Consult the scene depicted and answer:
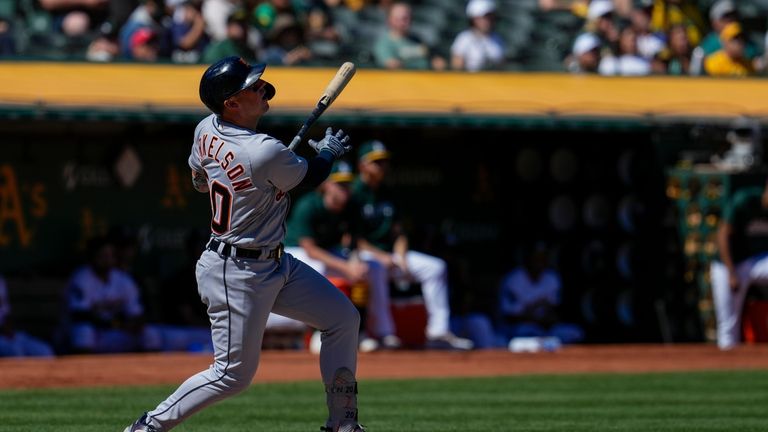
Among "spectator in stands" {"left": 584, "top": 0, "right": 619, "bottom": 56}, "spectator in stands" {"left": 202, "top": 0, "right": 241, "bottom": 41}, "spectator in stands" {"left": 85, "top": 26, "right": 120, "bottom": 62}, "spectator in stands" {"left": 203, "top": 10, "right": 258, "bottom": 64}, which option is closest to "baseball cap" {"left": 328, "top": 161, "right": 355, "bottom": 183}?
"spectator in stands" {"left": 203, "top": 10, "right": 258, "bottom": 64}

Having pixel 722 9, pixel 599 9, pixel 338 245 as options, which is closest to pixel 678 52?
pixel 722 9

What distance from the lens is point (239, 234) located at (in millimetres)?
5496

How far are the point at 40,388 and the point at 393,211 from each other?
4475 millimetres

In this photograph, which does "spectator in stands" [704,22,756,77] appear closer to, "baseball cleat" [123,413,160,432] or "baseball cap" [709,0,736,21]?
"baseball cap" [709,0,736,21]

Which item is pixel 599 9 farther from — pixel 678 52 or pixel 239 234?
pixel 239 234

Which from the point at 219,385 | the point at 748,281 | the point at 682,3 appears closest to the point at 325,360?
the point at 219,385

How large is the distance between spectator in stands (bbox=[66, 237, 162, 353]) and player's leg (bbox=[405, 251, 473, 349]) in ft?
7.42

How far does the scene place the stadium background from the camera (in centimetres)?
1100

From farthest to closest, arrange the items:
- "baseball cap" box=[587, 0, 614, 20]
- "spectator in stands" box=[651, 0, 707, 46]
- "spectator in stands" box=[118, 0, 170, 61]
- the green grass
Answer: "spectator in stands" box=[651, 0, 707, 46], "baseball cap" box=[587, 0, 614, 20], "spectator in stands" box=[118, 0, 170, 61], the green grass

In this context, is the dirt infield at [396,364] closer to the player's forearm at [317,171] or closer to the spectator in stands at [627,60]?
the spectator in stands at [627,60]

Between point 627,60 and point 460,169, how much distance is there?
7.15ft

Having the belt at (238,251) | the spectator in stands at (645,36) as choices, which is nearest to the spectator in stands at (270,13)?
the spectator in stands at (645,36)

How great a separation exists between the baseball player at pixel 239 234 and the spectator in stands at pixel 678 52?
9060 mm

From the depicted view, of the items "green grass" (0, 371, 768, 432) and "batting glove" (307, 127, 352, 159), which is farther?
"green grass" (0, 371, 768, 432)
